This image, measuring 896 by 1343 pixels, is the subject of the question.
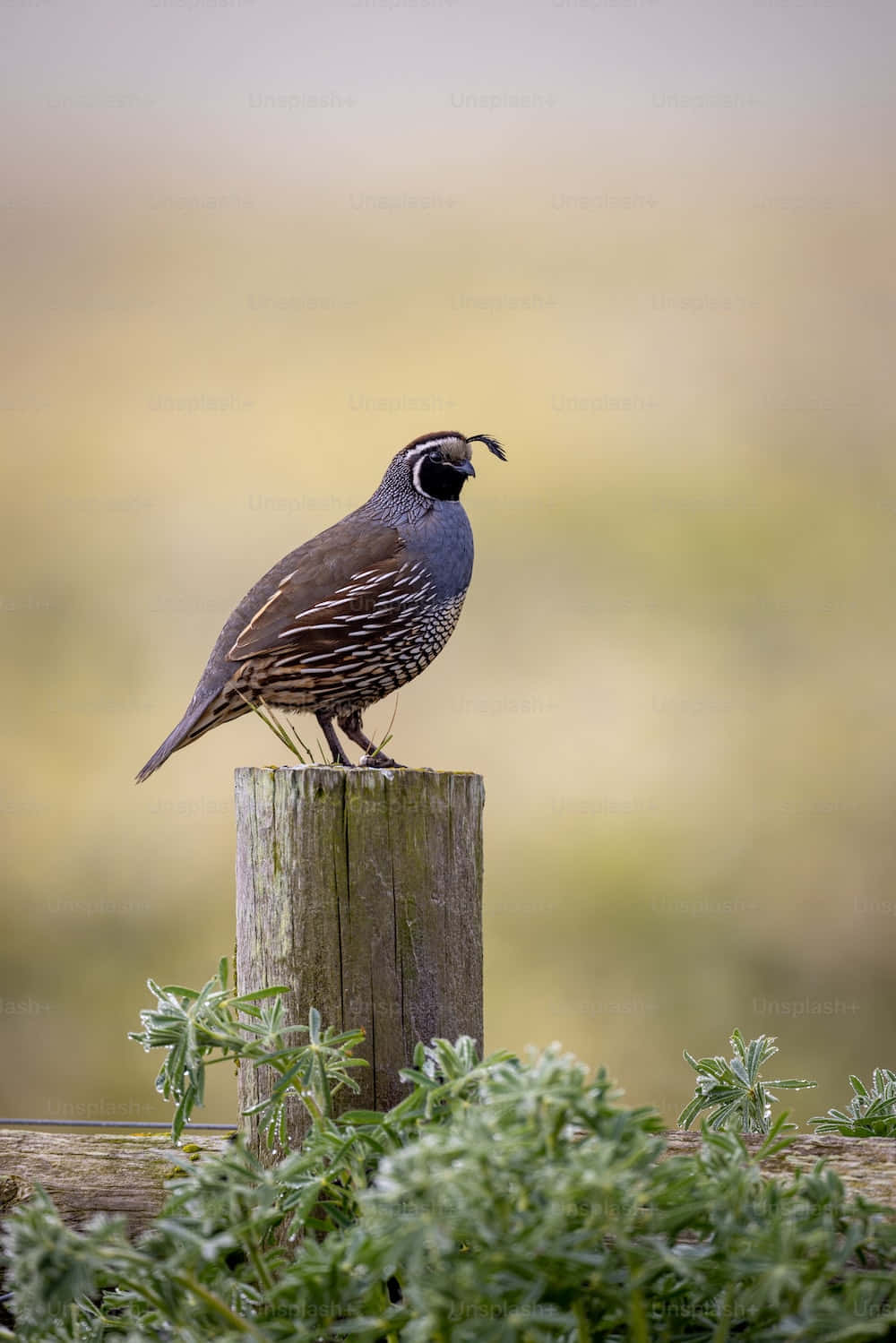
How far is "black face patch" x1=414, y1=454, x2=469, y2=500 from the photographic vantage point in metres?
4.21

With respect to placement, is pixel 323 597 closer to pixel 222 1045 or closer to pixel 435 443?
pixel 435 443

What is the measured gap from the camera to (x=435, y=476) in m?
4.21

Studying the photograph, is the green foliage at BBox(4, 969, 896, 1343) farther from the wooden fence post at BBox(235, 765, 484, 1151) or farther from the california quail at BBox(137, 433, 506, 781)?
the california quail at BBox(137, 433, 506, 781)

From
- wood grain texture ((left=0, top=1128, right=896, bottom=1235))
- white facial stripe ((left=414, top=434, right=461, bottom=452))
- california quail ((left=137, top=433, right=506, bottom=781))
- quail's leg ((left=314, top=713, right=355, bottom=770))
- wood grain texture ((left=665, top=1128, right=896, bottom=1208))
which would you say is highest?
white facial stripe ((left=414, top=434, right=461, bottom=452))

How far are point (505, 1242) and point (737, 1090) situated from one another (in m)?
1.42

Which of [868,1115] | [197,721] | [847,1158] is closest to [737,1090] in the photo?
[868,1115]

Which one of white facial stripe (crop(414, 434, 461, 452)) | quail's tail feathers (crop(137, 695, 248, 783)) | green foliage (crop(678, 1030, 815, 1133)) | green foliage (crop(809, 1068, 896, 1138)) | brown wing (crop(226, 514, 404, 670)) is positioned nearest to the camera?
green foliage (crop(809, 1068, 896, 1138))

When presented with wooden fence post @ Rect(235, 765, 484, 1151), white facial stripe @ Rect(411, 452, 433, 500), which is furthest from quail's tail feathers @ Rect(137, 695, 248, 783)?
wooden fence post @ Rect(235, 765, 484, 1151)

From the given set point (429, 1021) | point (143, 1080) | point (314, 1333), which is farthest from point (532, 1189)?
point (143, 1080)

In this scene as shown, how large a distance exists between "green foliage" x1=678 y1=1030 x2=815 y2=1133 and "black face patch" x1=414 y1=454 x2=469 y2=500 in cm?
213

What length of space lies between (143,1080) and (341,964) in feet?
20.0

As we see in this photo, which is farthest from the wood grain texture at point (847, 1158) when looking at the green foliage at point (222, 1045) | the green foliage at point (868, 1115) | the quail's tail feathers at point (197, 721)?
the quail's tail feathers at point (197, 721)

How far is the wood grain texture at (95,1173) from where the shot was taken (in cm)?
253

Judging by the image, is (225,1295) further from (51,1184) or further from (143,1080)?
(143,1080)
